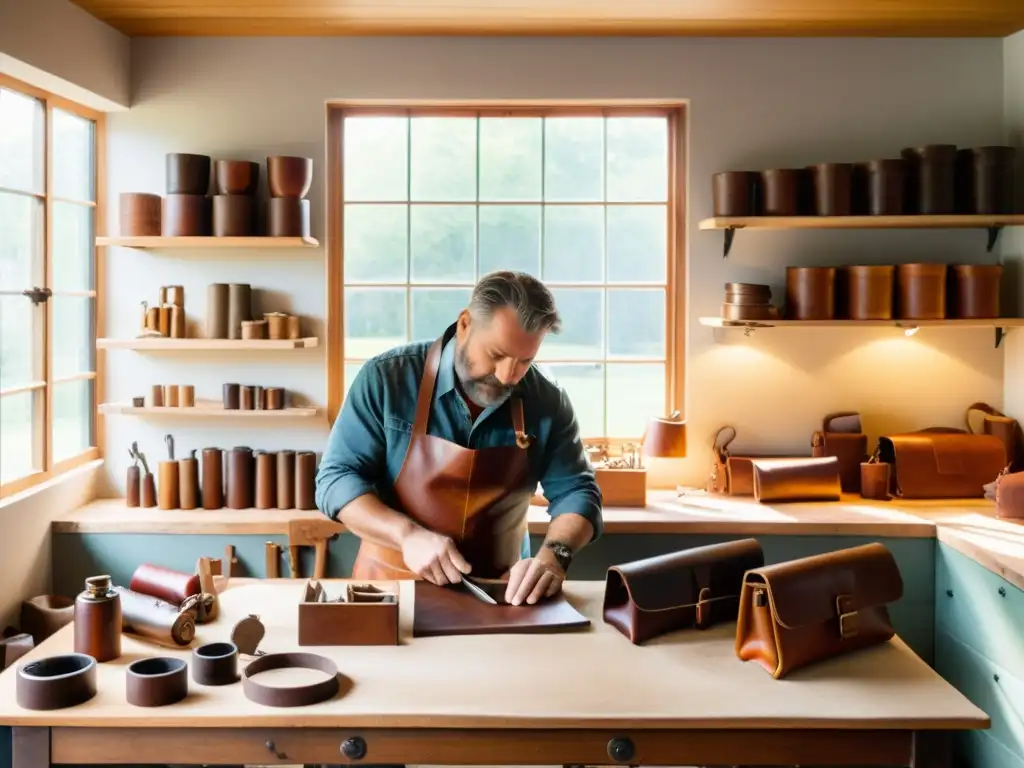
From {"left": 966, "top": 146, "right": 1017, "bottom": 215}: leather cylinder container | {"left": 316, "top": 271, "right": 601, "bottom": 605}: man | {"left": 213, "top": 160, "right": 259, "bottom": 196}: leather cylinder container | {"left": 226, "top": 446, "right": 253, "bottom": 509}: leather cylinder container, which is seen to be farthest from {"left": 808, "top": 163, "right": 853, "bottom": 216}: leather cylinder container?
{"left": 226, "top": 446, "right": 253, "bottom": 509}: leather cylinder container

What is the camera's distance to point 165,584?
8.52ft

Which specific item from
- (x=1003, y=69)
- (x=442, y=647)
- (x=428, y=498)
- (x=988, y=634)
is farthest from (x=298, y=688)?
(x=1003, y=69)

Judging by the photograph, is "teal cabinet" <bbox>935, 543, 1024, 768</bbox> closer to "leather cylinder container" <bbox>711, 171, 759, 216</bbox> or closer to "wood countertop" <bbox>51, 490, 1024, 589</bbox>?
"wood countertop" <bbox>51, 490, 1024, 589</bbox>

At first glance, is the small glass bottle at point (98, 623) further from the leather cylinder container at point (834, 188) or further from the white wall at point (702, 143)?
the leather cylinder container at point (834, 188)

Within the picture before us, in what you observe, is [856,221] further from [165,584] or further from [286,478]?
[165,584]

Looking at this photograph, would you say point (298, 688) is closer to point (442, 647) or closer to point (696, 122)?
point (442, 647)

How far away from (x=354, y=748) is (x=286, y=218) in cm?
289

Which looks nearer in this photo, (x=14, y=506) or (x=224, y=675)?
(x=224, y=675)

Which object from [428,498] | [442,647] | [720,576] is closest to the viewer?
[442,647]

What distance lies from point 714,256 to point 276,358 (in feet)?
6.65

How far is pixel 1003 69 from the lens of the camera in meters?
4.71

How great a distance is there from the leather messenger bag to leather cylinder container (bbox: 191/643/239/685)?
326 centimetres

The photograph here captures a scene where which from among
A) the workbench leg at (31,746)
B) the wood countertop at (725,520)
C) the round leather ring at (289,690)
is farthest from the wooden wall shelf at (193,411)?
the workbench leg at (31,746)

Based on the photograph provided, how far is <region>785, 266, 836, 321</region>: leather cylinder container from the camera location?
4480 millimetres
